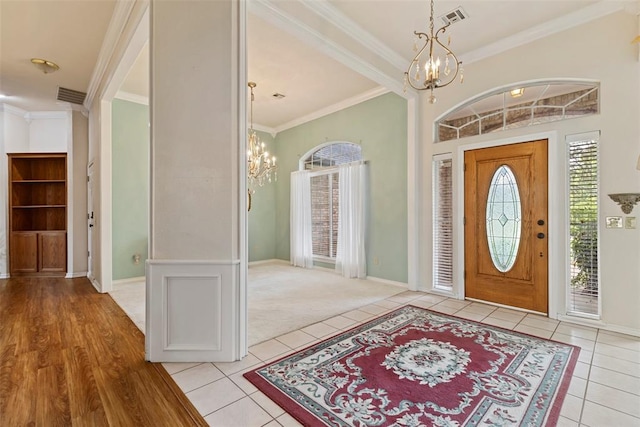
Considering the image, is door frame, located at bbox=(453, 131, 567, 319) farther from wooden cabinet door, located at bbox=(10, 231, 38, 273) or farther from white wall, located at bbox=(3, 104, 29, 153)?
white wall, located at bbox=(3, 104, 29, 153)

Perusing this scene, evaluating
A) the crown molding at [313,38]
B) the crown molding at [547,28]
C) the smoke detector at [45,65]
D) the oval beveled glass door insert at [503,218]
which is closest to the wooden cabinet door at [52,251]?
the smoke detector at [45,65]

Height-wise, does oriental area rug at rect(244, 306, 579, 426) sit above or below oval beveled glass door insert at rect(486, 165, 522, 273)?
below

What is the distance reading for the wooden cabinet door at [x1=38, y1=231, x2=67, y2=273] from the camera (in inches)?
228

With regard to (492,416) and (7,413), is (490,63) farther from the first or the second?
(7,413)

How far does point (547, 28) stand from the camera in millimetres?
3441

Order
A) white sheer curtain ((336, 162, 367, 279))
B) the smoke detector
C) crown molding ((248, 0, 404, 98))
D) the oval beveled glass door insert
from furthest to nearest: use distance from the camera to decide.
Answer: white sheer curtain ((336, 162, 367, 279)), the smoke detector, the oval beveled glass door insert, crown molding ((248, 0, 404, 98))

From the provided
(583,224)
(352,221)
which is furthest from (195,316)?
(583,224)

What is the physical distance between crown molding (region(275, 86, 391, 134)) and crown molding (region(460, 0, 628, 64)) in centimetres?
142

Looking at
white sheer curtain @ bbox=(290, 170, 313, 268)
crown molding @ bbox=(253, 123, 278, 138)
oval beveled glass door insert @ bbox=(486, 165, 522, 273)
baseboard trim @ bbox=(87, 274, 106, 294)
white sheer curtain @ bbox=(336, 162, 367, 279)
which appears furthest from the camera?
crown molding @ bbox=(253, 123, 278, 138)

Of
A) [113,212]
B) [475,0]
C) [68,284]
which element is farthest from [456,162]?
[68,284]

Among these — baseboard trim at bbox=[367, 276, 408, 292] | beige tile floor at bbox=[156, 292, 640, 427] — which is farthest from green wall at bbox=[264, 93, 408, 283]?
beige tile floor at bbox=[156, 292, 640, 427]

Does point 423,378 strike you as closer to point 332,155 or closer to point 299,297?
point 299,297

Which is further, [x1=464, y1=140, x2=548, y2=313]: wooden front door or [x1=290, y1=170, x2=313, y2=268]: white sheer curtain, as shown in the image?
[x1=290, y1=170, x2=313, y2=268]: white sheer curtain

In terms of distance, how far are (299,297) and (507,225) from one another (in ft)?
9.62
